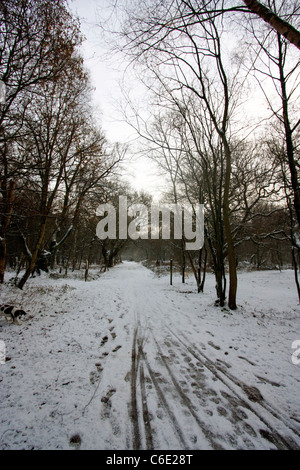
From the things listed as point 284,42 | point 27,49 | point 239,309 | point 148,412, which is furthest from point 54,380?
point 284,42

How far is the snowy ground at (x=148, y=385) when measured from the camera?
1941 mm

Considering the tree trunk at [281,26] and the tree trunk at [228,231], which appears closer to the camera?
the tree trunk at [281,26]

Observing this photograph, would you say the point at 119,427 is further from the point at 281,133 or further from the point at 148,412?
the point at 281,133

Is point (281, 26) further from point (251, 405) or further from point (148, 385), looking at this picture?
point (148, 385)

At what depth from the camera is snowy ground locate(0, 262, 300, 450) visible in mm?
1941

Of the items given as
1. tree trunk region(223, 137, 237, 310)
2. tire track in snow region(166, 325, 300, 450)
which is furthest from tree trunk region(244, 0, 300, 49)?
tire track in snow region(166, 325, 300, 450)

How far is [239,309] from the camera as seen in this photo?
22.1 ft

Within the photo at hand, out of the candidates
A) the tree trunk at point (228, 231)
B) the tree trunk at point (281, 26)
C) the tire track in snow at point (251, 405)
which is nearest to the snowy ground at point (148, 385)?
the tire track in snow at point (251, 405)

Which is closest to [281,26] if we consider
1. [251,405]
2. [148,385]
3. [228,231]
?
[228,231]

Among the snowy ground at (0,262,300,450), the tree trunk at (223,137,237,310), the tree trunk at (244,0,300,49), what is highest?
the tree trunk at (244,0,300,49)

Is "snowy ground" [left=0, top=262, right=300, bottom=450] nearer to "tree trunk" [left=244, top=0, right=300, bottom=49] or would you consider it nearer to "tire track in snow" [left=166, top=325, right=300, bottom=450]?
"tire track in snow" [left=166, top=325, right=300, bottom=450]

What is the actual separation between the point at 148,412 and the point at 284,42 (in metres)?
9.76

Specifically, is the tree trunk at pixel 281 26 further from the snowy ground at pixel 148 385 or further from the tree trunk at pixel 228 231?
the snowy ground at pixel 148 385

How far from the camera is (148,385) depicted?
272 cm
